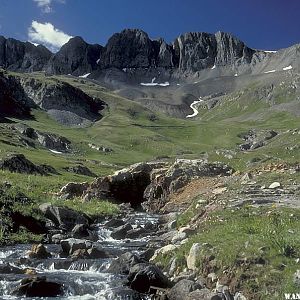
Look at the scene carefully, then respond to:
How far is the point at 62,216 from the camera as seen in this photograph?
132 feet

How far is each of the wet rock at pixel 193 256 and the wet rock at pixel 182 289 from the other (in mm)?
1648

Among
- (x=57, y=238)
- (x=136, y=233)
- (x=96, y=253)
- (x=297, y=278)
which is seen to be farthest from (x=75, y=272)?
(x=297, y=278)

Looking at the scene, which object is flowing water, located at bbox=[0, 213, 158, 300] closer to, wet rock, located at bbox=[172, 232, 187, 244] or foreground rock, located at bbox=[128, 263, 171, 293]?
foreground rock, located at bbox=[128, 263, 171, 293]

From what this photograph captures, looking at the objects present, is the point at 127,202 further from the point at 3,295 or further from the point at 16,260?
the point at 3,295

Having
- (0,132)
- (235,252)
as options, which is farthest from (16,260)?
(0,132)

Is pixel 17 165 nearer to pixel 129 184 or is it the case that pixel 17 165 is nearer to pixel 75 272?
pixel 129 184

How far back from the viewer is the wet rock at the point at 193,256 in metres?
21.0

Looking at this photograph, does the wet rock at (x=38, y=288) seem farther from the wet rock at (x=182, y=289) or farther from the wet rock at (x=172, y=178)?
the wet rock at (x=172, y=178)

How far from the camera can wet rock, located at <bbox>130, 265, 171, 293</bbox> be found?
20.9 metres

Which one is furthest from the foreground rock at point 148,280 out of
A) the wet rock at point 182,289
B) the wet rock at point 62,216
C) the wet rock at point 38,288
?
the wet rock at point 62,216

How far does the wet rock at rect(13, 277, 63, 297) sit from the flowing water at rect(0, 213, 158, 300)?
0.36 metres

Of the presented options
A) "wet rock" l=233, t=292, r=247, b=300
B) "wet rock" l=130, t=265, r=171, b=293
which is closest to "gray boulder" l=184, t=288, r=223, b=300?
"wet rock" l=233, t=292, r=247, b=300

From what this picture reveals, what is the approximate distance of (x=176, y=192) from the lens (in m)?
56.3

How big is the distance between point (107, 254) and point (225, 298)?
528 inches
